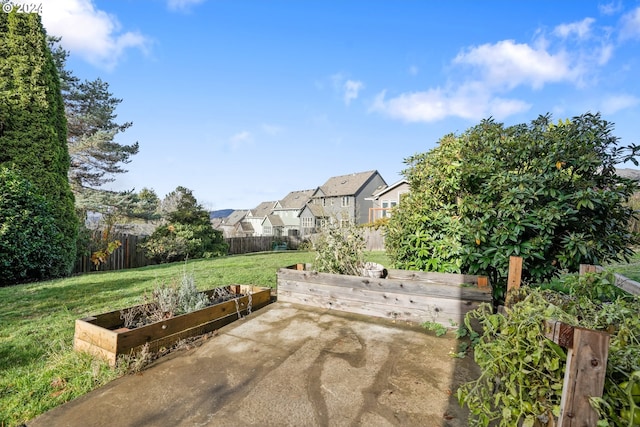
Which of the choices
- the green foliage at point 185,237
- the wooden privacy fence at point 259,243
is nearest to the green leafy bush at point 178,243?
the green foliage at point 185,237

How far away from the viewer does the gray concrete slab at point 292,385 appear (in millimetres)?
1820

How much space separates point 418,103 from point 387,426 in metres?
11.5

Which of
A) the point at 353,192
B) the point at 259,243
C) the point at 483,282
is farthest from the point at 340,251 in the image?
the point at 353,192

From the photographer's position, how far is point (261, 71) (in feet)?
26.9

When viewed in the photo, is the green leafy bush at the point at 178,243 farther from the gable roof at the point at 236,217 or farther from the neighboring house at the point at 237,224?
the gable roof at the point at 236,217

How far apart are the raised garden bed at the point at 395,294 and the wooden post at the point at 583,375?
91.2 inches

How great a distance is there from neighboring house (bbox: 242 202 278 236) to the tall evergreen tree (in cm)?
3166

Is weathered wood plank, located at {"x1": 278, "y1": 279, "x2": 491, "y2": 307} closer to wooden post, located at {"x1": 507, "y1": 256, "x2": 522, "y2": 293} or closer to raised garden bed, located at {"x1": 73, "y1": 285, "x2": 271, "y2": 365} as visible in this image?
wooden post, located at {"x1": 507, "y1": 256, "x2": 522, "y2": 293}

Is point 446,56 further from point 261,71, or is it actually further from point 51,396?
point 51,396

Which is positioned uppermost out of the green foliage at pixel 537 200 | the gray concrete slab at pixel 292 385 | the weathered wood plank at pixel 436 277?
the green foliage at pixel 537 200

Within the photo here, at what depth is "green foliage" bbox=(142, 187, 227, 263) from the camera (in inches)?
488

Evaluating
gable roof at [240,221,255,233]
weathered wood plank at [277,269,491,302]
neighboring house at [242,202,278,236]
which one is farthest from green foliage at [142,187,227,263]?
neighboring house at [242,202,278,236]

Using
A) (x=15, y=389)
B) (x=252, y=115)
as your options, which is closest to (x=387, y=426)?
(x=15, y=389)

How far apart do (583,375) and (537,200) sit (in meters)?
2.68
